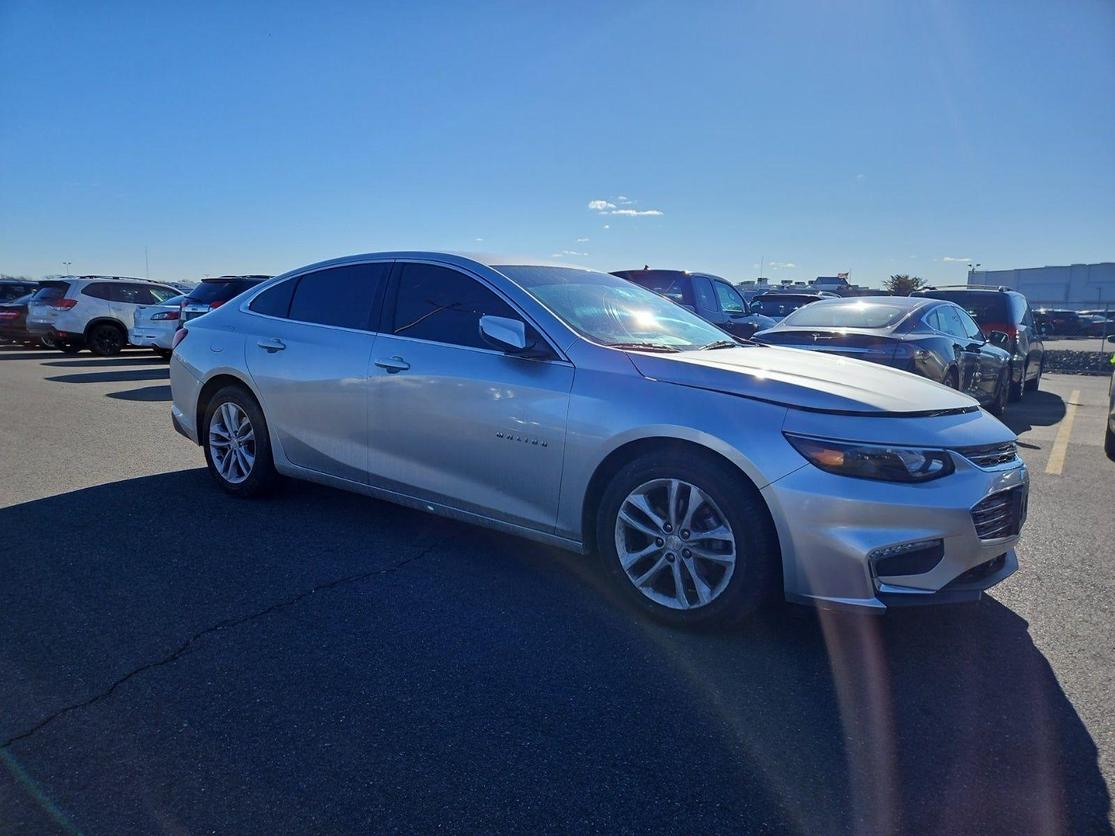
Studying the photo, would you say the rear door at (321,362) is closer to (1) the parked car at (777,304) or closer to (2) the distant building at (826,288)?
(1) the parked car at (777,304)

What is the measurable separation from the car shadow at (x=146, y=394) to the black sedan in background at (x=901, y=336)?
7.78 m

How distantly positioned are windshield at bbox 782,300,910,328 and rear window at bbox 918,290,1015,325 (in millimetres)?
3676

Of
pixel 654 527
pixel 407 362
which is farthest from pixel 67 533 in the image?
pixel 654 527

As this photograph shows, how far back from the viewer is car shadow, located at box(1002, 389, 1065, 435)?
923 cm

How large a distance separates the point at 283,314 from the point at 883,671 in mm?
3968

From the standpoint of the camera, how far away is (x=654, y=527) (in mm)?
3209

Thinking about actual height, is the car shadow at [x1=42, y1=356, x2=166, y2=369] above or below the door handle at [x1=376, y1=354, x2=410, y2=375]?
below

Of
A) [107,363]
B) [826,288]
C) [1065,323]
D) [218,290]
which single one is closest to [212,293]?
[218,290]

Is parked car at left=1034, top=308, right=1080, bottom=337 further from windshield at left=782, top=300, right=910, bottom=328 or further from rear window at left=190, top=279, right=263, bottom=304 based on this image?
rear window at left=190, top=279, right=263, bottom=304

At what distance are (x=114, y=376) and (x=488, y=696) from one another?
12341mm

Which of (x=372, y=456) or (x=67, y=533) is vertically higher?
(x=372, y=456)

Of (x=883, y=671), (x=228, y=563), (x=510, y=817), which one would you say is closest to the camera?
(x=510, y=817)

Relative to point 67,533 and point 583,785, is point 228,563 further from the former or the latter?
point 583,785

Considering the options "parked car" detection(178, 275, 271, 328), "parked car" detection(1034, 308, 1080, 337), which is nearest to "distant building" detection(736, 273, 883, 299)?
"parked car" detection(1034, 308, 1080, 337)
